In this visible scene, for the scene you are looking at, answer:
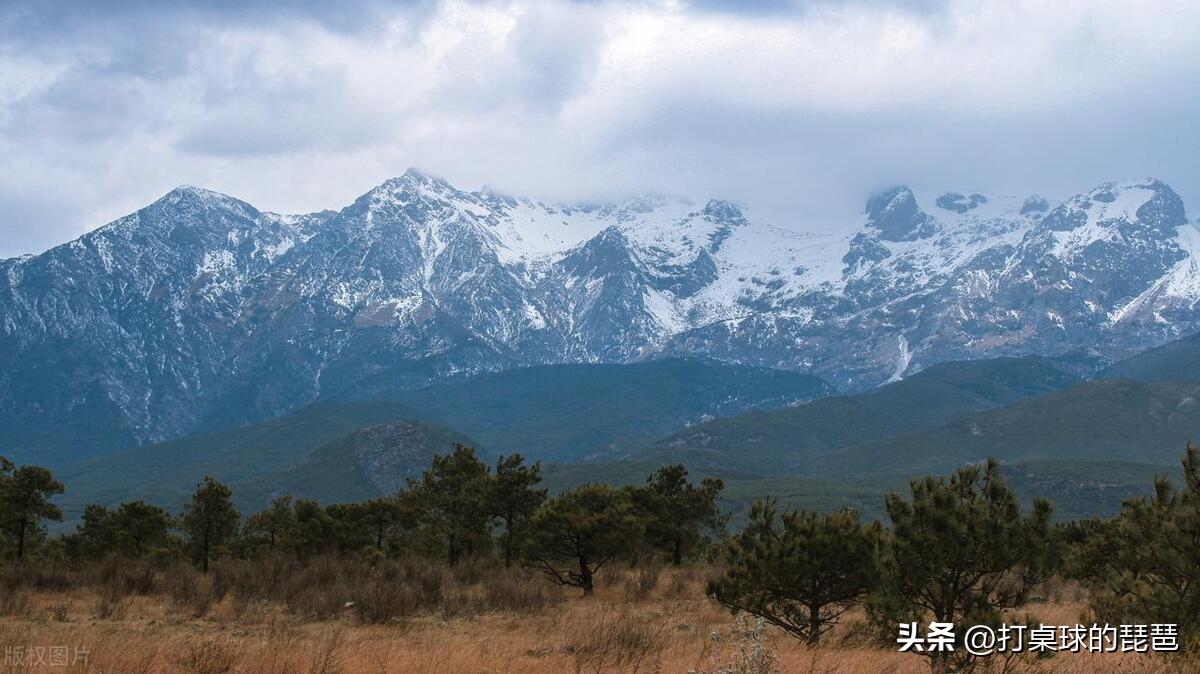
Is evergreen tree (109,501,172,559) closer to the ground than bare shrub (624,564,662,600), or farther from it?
farther from it

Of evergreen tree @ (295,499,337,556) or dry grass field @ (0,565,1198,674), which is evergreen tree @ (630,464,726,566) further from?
evergreen tree @ (295,499,337,556)

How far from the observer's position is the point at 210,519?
63281mm

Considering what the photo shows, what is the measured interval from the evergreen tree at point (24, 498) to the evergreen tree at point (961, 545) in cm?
4598

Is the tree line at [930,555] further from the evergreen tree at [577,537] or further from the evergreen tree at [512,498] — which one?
the evergreen tree at [512,498]

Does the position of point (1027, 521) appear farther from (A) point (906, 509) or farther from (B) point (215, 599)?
(B) point (215, 599)

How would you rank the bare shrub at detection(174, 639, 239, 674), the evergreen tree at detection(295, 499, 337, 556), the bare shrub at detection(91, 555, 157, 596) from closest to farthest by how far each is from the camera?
Result: the bare shrub at detection(174, 639, 239, 674) < the bare shrub at detection(91, 555, 157, 596) < the evergreen tree at detection(295, 499, 337, 556)

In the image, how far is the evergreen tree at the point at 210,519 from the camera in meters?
64.1

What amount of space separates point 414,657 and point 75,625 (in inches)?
508

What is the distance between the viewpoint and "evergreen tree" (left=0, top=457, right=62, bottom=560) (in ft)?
169

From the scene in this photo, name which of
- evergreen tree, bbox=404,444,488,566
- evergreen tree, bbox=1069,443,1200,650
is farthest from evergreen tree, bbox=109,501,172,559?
evergreen tree, bbox=1069,443,1200,650

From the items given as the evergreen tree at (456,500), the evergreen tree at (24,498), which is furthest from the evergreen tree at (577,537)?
the evergreen tree at (24,498)

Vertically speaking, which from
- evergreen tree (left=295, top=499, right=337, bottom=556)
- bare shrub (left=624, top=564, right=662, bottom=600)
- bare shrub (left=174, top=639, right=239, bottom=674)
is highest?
bare shrub (left=174, top=639, right=239, bottom=674)

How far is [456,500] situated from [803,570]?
40978mm

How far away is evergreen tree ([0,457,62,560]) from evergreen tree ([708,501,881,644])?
1611 inches
